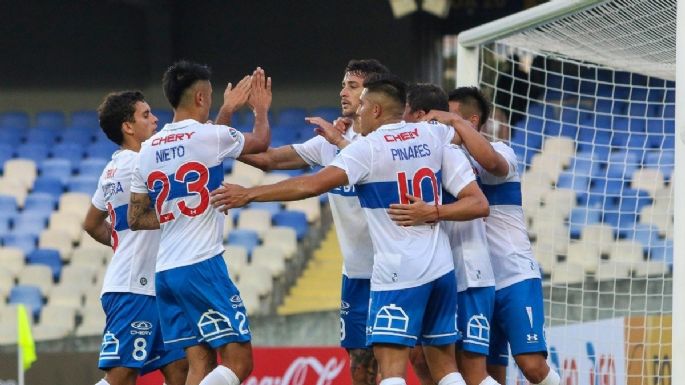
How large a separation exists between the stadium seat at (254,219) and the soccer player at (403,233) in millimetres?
9032

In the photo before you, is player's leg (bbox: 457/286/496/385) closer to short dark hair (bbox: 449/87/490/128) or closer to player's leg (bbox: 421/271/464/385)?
player's leg (bbox: 421/271/464/385)

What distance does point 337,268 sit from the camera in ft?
52.5

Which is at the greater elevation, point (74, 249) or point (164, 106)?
Result: point (164, 106)

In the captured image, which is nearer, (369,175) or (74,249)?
(369,175)

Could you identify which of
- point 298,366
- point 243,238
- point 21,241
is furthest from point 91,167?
point 298,366

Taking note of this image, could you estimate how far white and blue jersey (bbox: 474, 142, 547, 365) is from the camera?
812 centimetres

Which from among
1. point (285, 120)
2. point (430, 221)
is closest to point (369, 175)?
point (430, 221)

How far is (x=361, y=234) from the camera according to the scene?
8094mm

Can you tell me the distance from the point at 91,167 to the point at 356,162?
1185cm

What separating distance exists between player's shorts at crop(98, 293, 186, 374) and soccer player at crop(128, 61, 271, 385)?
1.63 feet

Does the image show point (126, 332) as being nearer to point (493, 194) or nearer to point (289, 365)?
point (493, 194)

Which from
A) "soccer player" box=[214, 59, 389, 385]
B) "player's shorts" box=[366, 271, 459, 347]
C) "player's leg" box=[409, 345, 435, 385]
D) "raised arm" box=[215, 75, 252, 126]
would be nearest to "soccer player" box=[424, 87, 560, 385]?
"player's leg" box=[409, 345, 435, 385]

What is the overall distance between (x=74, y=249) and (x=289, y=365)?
18.0ft

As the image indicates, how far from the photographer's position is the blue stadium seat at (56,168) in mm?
18500
